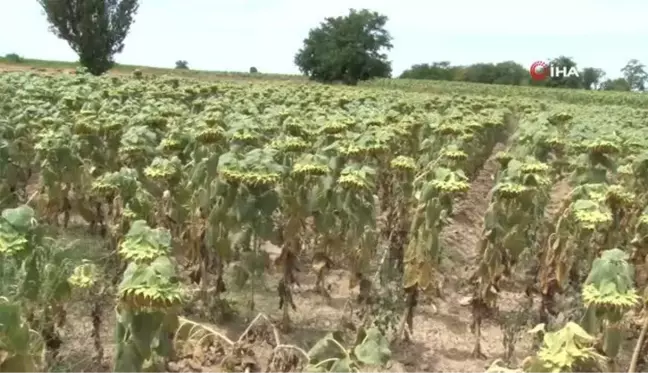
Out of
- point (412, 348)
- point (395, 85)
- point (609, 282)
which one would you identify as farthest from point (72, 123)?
point (395, 85)

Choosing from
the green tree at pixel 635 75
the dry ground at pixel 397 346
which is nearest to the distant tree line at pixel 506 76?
the green tree at pixel 635 75

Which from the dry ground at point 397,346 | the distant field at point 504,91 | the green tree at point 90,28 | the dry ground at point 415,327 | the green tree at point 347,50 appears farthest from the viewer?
the green tree at point 347,50

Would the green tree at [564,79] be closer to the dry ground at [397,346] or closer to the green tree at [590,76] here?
the green tree at [590,76]

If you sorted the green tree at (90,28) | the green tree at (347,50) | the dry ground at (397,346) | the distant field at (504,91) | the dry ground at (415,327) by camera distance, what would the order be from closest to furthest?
1. the dry ground at (397,346)
2. the dry ground at (415,327)
3. the green tree at (90,28)
4. the distant field at (504,91)
5. the green tree at (347,50)

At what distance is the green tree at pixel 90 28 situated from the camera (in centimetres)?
4100

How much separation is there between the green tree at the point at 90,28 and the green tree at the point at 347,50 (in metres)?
18.8

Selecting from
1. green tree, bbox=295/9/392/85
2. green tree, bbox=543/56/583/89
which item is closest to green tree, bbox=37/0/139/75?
green tree, bbox=295/9/392/85

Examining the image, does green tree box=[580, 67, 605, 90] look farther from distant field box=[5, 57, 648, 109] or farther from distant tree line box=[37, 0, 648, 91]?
distant field box=[5, 57, 648, 109]

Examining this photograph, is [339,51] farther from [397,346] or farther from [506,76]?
[397,346]

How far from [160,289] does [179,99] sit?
10663 mm

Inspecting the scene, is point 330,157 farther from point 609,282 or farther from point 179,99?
point 179,99

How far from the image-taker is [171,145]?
6270 mm

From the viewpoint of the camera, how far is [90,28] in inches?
1614

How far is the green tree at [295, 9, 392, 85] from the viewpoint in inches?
2279
